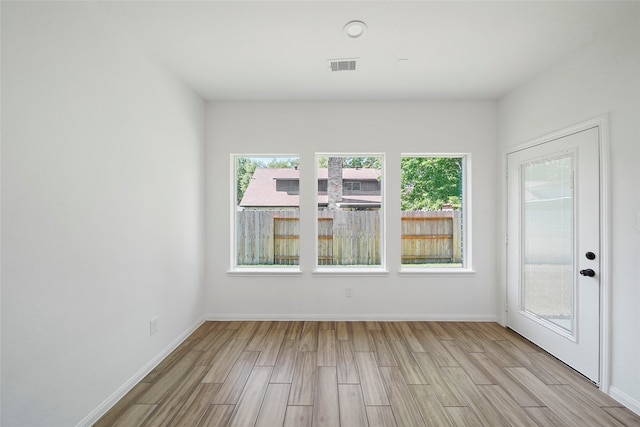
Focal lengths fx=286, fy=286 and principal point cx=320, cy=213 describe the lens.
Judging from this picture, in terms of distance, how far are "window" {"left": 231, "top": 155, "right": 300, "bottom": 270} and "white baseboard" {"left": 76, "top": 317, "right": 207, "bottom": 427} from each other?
1.09 m

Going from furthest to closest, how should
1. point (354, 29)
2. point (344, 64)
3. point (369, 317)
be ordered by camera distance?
1. point (369, 317)
2. point (344, 64)
3. point (354, 29)

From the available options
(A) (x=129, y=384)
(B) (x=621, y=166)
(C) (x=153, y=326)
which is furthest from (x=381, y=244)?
(A) (x=129, y=384)

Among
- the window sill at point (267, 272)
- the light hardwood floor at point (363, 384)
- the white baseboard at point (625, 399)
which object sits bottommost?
the light hardwood floor at point (363, 384)

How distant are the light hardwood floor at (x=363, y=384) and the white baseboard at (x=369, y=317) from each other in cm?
33

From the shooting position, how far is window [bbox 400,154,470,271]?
3.65m

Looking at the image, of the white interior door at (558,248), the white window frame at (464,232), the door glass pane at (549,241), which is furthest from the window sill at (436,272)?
the door glass pane at (549,241)

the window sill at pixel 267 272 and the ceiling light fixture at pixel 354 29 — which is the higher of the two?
the ceiling light fixture at pixel 354 29

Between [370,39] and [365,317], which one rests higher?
[370,39]

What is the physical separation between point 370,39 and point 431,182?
79.2 inches

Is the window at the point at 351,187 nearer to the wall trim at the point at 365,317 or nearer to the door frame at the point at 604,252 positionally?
the wall trim at the point at 365,317

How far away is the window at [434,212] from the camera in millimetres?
3650

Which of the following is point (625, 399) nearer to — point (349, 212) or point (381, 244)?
point (381, 244)

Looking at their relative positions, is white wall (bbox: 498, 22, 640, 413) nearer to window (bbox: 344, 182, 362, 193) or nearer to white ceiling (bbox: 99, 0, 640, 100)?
white ceiling (bbox: 99, 0, 640, 100)

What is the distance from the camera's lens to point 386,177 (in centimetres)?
356
